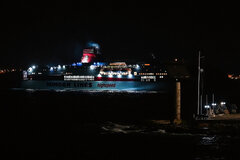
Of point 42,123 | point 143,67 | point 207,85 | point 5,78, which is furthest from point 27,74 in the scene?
point 42,123

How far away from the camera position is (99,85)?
6494 centimetres

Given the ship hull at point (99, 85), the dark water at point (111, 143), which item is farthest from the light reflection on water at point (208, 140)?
the ship hull at point (99, 85)

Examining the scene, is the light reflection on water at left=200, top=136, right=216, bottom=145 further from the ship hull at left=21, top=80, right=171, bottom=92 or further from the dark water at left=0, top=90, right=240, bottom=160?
the ship hull at left=21, top=80, right=171, bottom=92

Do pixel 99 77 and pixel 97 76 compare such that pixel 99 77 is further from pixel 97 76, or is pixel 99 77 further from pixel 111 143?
pixel 111 143

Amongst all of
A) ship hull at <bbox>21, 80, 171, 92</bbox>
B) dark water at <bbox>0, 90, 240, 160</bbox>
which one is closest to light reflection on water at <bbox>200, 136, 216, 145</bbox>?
dark water at <bbox>0, 90, 240, 160</bbox>

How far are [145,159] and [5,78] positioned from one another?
86.5 meters

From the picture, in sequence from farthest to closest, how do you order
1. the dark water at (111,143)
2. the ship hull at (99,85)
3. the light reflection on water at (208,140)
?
1. the ship hull at (99,85)
2. the light reflection on water at (208,140)
3. the dark water at (111,143)

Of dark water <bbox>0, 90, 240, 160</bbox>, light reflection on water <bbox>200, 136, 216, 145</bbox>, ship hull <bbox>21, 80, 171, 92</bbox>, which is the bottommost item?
dark water <bbox>0, 90, 240, 160</bbox>

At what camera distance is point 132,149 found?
1371cm

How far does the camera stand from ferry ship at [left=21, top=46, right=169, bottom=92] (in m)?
60.1

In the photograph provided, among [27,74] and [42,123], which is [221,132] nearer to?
[42,123]

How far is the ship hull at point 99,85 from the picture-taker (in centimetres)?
5988

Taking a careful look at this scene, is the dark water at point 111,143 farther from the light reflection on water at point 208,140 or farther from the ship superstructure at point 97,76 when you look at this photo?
the ship superstructure at point 97,76

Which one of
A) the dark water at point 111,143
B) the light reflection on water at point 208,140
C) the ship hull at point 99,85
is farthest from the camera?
the ship hull at point 99,85
